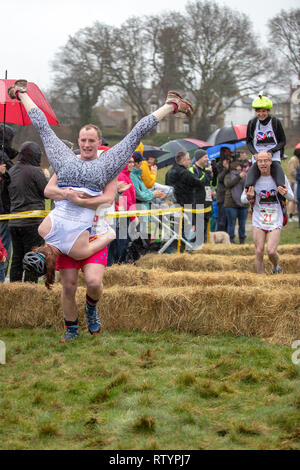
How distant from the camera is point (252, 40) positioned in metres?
48.7

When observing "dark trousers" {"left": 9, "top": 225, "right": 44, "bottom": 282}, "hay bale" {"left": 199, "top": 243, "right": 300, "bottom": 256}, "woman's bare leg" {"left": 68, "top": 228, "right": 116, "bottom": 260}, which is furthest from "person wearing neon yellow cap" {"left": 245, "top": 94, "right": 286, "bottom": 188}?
"woman's bare leg" {"left": 68, "top": 228, "right": 116, "bottom": 260}

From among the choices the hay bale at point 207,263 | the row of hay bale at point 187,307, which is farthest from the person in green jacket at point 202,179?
the row of hay bale at point 187,307

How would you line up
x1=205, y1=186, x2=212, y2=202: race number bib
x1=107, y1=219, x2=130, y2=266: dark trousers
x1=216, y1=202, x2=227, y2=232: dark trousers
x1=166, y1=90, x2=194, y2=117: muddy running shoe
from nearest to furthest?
x1=166, y1=90, x2=194, y2=117: muddy running shoe → x1=107, y1=219, x2=130, y2=266: dark trousers → x1=205, y1=186, x2=212, y2=202: race number bib → x1=216, y1=202, x2=227, y2=232: dark trousers

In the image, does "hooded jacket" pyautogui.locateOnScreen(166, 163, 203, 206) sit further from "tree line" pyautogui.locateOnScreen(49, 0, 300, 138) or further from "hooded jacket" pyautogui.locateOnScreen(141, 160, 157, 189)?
"tree line" pyautogui.locateOnScreen(49, 0, 300, 138)

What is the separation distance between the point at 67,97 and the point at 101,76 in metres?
3.09

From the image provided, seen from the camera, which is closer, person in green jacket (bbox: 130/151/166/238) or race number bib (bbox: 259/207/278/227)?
race number bib (bbox: 259/207/278/227)

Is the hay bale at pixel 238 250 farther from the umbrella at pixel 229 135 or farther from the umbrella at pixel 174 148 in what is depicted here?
the umbrella at pixel 174 148

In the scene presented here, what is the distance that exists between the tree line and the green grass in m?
40.9

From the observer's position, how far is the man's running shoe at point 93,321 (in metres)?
6.84

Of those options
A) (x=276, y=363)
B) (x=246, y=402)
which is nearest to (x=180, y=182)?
(x=276, y=363)

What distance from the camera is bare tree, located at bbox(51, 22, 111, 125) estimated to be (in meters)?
46.2

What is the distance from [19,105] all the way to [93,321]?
400cm

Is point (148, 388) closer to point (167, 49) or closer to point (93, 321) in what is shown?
point (93, 321)

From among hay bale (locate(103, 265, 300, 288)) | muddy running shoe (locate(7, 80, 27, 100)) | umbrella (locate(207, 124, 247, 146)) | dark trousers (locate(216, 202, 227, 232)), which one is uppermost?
umbrella (locate(207, 124, 247, 146))
